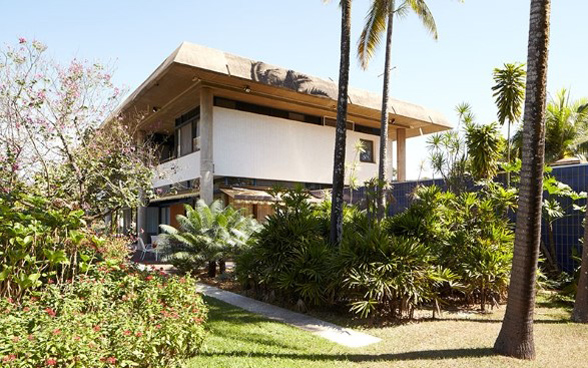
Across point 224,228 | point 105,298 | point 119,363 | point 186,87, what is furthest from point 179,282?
point 186,87

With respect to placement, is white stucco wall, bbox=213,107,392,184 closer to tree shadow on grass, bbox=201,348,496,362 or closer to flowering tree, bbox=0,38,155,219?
flowering tree, bbox=0,38,155,219

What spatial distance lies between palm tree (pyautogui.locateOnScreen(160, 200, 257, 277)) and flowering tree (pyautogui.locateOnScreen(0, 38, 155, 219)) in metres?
3.11

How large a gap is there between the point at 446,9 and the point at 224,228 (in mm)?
11735

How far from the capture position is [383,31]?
15.9 metres

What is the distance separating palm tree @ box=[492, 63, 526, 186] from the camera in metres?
10.7

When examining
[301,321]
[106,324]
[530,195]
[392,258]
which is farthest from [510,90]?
[106,324]

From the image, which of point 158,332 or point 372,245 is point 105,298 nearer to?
point 158,332

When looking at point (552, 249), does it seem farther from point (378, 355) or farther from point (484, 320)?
point (378, 355)

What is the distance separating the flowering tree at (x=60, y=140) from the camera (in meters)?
8.32

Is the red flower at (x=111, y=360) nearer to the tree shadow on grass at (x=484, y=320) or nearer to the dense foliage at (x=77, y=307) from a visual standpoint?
the dense foliage at (x=77, y=307)

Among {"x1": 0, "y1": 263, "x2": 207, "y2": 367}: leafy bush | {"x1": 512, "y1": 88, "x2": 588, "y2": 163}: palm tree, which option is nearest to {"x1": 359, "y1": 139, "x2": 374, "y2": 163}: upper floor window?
{"x1": 512, "y1": 88, "x2": 588, "y2": 163}: palm tree

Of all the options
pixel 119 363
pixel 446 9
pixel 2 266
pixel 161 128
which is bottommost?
pixel 119 363

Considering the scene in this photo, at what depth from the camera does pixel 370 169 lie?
23312 millimetres

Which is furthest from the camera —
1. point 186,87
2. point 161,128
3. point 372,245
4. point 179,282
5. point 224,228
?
point 161,128
